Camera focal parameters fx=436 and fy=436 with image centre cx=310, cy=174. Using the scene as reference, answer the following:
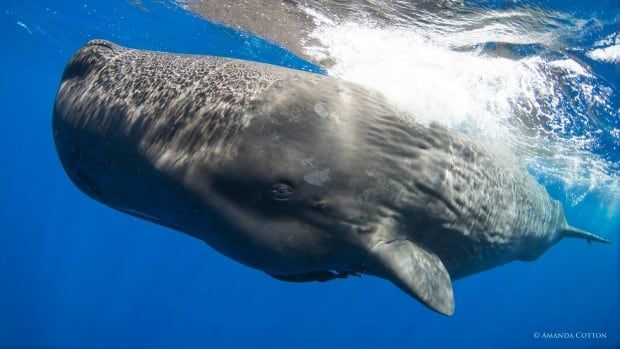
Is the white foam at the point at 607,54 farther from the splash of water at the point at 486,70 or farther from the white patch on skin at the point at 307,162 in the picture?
the white patch on skin at the point at 307,162

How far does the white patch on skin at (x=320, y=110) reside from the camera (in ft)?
12.4

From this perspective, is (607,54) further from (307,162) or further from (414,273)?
(307,162)

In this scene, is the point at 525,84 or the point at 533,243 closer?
the point at 533,243

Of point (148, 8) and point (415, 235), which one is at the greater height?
point (415, 235)

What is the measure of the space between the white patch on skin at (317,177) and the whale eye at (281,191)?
17cm

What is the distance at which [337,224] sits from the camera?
12.5ft

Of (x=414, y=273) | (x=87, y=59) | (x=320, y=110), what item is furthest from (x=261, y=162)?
(x=87, y=59)

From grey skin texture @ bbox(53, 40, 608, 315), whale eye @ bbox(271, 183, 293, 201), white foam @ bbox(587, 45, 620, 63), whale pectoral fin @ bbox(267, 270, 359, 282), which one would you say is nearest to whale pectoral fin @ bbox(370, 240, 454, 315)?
grey skin texture @ bbox(53, 40, 608, 315)

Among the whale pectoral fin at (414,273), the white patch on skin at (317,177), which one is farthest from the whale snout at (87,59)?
the whale pectoral fin at (414,273)

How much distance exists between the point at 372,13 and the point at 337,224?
7679 millimetres

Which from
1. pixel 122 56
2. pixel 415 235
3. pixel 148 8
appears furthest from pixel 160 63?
pixel 148 8

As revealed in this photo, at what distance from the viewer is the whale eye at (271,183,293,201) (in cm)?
347

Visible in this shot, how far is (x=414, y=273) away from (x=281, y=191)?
142 centimetres

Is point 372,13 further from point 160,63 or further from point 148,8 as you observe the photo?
point 148,8
